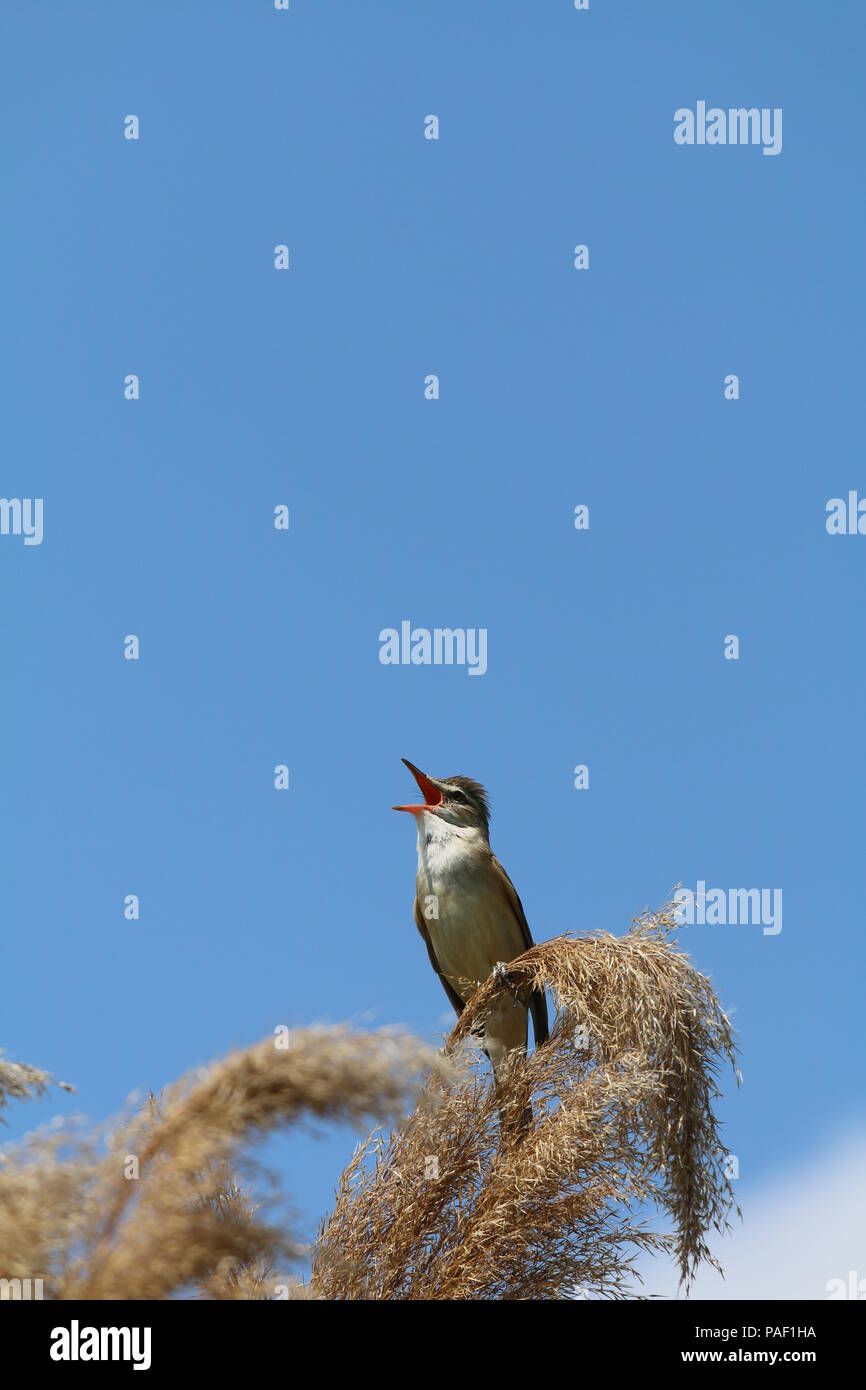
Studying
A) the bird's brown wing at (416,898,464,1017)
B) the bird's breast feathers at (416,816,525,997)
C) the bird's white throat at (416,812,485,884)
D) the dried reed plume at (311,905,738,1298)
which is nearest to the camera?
the dried reed plume at (311,905,738,1298)

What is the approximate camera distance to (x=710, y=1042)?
383cm

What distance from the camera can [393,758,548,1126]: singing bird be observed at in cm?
780

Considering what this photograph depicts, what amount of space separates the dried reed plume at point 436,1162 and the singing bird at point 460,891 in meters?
3.27

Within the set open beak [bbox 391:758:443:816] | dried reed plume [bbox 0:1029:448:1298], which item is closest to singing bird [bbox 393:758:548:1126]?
open beak [bbox 391:758:443:816]

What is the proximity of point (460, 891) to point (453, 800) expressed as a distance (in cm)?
61

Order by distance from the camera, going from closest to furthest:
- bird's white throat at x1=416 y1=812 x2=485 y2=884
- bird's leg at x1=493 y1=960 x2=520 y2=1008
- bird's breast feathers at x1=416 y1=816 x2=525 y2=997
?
bird's leg at x1=493 y1=960 x2=520 y2=1008
bird's breast feathers at x1=416 y1=816 x2=525 y2=997
bird's white throat at x1=416 y1=812 x2=485 y2=884

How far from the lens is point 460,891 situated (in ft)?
25.8

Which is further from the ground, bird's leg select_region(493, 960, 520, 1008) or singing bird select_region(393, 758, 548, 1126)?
singing bird select_region(393, 758, 548, 1126)

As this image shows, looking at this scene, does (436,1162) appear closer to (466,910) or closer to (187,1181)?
(187,1181)

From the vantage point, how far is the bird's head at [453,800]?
320 inches

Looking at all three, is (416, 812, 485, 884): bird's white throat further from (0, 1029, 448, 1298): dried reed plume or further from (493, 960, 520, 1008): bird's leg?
(0, 1029, 448, 1298): dried reed plume

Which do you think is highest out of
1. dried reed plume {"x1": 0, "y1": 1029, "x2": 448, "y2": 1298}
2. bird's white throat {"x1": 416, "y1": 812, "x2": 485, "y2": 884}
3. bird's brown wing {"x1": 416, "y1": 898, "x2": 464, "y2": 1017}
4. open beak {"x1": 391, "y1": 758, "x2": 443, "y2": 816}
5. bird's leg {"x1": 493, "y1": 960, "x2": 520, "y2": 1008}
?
open beak {"x1": 391, "y1": 758, "x2": 443, "y2": 816}
